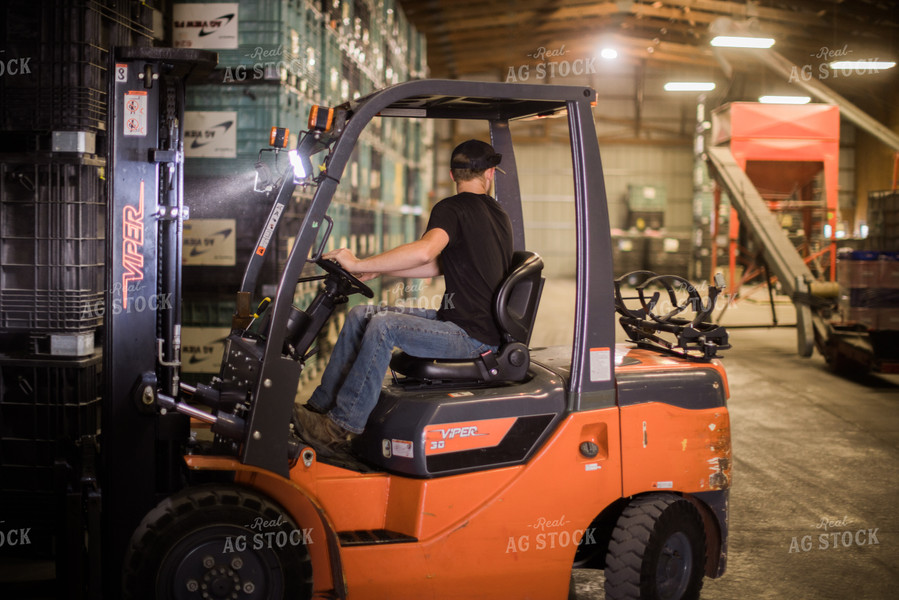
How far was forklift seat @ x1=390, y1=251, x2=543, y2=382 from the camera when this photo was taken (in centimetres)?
343

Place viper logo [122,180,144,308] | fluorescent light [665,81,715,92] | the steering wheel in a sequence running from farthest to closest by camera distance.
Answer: fluorescent light [665,81,715,92] < the steering wheel < viper logo [122,180,144,308]

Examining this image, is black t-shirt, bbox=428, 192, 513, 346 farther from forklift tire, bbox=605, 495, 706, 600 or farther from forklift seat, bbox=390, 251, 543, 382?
forklift tire, bbox=605, 495, 706, 600

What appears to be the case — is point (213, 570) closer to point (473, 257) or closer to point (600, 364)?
point (473, 257)

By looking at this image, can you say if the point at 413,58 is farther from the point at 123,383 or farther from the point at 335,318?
the point at 123,383

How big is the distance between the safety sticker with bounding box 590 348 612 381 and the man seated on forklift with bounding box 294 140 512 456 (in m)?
0.40

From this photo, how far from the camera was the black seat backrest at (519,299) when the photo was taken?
Answer: 3.40m

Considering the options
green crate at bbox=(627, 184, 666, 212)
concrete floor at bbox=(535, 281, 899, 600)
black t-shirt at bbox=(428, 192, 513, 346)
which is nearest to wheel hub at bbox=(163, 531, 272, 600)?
black t-shirt at bbox=(428, 192, 513, 346)

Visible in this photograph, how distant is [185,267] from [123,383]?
3552 millimetres

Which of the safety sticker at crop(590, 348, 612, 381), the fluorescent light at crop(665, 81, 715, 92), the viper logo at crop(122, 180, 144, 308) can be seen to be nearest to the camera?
the viper logo at crop(122, 180, 144, 308)

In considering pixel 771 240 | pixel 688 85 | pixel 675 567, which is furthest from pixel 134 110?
pixel 688 85

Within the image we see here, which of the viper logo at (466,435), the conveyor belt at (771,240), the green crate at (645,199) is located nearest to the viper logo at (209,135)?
the viper logo at (466,435)

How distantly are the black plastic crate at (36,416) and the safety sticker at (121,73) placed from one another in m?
1.76

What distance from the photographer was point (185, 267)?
6.55 metres

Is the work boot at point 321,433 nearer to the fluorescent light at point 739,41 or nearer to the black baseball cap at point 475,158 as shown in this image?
the black baseball cap at point 475,158
